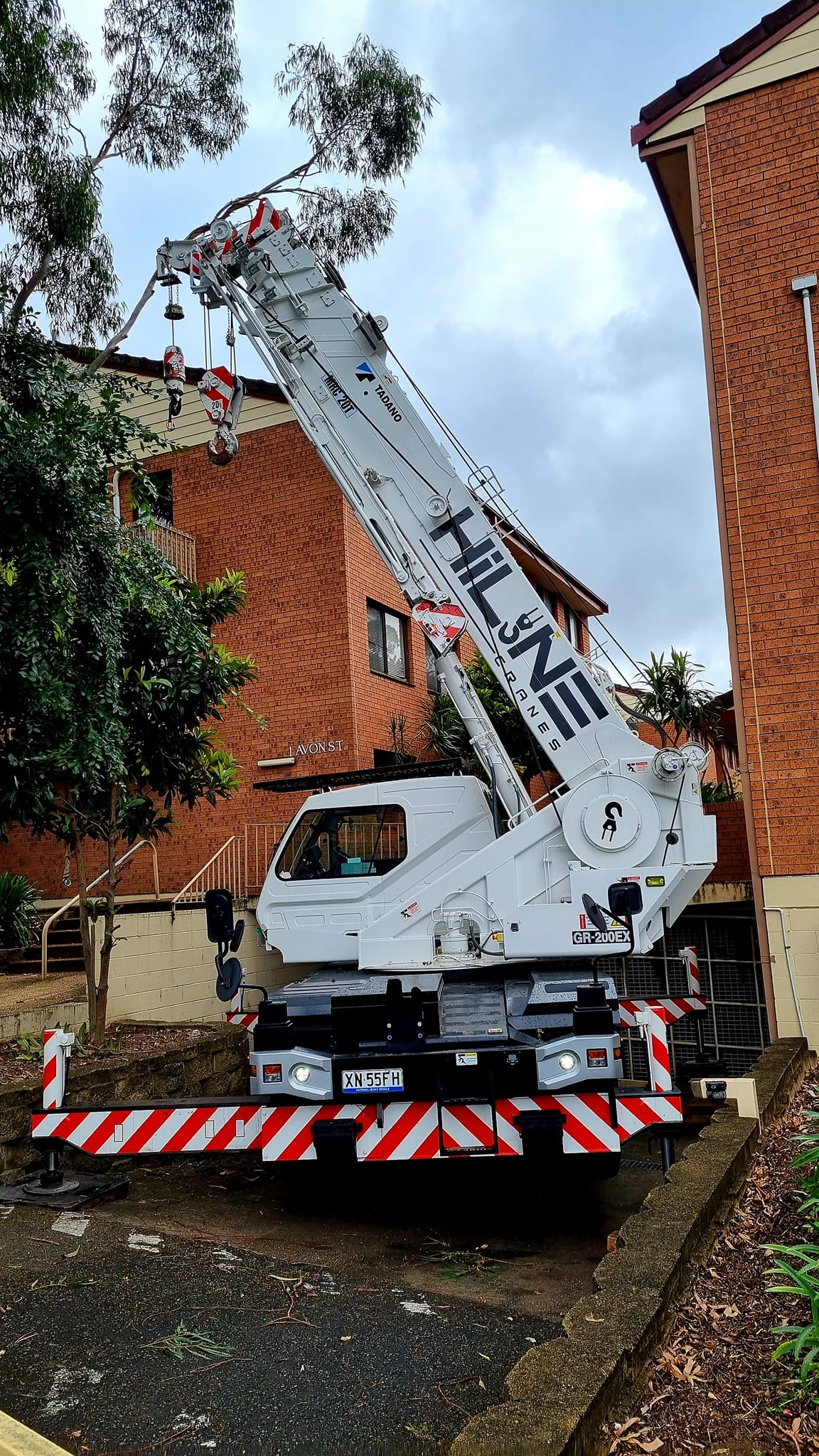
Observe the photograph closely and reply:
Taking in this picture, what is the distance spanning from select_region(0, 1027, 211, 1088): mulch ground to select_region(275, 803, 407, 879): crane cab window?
199cm

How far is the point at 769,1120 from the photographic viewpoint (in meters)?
6.15

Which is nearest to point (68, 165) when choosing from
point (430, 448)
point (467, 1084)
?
point (430, 448)

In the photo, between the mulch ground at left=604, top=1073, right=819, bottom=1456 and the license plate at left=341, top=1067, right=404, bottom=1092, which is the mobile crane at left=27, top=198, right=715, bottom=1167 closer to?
the license plate at left=341, top=1067, right=404, bottom=1092

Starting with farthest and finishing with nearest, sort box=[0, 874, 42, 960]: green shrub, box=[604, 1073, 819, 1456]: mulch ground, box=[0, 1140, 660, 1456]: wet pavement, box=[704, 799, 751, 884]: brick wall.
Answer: box=[0, 874, 42, 960]: green shrub < box=[704, 799, 751, 884]: brick wall < box=[0, 1140, 660, 1456]: wet pavement < box=[604, 1073, 819, 1456]: mulch ground

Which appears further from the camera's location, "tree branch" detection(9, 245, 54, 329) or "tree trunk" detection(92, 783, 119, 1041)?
"tree branch" detection(9, 245, 54, 329)

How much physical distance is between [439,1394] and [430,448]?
6448mm

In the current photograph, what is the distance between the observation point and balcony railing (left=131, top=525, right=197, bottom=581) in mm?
15484

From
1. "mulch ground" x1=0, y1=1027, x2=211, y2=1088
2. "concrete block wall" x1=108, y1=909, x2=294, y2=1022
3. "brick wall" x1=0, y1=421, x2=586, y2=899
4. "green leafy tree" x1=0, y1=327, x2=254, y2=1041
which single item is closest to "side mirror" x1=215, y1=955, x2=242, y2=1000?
"green leafy tree" x1=0, y1=327, x2=254, y2=1041

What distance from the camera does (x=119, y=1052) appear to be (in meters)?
8.82

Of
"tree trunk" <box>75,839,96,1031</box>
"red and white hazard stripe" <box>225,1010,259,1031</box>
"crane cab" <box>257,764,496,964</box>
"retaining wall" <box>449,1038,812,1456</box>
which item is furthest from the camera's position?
"tree trunk" <box>75,839,96,1031</box>

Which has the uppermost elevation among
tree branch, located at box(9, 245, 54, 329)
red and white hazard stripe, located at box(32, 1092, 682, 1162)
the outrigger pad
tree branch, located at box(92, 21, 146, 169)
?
tree branch, located at box(92, 21, 146, 169)

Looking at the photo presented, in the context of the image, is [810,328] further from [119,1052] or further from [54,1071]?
[119,1052]

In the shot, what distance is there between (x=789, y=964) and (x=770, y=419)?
5.01 meters

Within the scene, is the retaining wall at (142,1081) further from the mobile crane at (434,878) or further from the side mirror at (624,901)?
the side mirror at (624,901)
